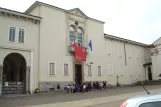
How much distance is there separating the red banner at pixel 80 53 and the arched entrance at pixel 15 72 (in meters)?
7.71

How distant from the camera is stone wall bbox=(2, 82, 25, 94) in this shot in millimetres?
23925

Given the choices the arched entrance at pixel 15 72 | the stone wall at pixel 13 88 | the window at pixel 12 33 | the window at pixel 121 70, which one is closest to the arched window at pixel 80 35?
the arched entrance at pixel 15 72

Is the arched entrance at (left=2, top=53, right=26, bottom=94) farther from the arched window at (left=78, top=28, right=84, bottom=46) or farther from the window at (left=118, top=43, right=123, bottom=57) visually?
the window at (left=118, top=43, right=123, bottom=57)

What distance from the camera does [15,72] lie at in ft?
94.7

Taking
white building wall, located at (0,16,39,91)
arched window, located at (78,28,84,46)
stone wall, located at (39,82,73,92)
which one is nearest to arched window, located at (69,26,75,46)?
arched window, located at (78,28,84,46)

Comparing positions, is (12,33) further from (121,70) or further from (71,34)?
(121,70)

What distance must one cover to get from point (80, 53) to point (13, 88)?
10957 millimetres

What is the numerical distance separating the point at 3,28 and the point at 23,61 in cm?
516

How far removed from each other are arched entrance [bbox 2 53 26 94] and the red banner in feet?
25.3

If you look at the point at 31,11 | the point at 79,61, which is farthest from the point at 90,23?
the point at 31,11

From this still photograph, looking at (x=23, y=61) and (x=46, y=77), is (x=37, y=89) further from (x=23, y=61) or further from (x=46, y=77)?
(x=23, y=61)

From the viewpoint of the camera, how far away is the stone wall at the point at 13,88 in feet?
78.5

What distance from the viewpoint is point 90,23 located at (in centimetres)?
3472

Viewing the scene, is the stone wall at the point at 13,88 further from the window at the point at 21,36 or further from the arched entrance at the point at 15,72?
the window at the point at 21,36
